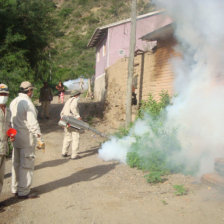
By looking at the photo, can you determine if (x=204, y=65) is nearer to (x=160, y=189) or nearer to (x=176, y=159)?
(x=176, y=159)

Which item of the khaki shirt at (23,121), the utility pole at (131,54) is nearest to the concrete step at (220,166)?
the khaki shirt at (23,121)

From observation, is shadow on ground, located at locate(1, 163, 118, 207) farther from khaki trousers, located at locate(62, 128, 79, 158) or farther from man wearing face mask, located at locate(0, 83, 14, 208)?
khaki trousers, located at locate(62, 128, 79, 158)

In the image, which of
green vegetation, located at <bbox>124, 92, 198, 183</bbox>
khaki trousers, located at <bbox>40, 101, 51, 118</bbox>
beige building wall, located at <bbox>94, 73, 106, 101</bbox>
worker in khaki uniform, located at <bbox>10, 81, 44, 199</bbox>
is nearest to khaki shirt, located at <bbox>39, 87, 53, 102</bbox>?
khaki trousers, located at <bbox>40, 101, 51, 118</bbox>

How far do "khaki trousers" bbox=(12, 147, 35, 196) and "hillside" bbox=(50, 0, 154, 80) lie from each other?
1134 inches

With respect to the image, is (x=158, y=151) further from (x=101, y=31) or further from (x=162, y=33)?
(x=101, y=31)

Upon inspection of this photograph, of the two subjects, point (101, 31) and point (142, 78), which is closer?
point (142, 78)

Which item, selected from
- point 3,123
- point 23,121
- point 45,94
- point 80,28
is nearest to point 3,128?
point 3,123

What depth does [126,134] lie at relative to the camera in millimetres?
8344

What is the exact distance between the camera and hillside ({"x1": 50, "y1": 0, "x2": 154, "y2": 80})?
38.9 m

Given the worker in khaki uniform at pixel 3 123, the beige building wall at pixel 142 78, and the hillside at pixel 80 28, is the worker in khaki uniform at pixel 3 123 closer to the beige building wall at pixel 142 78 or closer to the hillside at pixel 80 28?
the beige building wall at pixel 142 78

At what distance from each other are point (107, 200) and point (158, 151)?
2139 mm

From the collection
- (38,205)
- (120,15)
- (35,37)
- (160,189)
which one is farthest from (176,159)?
(120,15)

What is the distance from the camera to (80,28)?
55.4 metres

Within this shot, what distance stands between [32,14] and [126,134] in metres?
6.84
